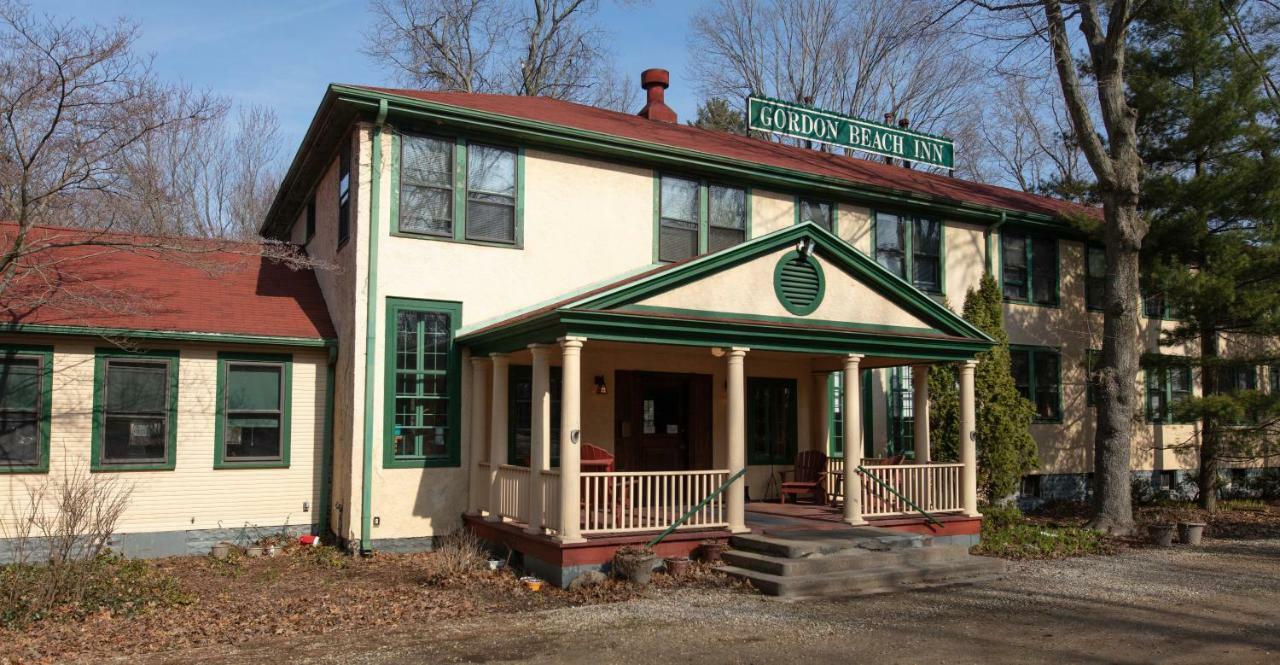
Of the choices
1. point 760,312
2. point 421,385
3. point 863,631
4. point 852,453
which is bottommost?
point 863,631

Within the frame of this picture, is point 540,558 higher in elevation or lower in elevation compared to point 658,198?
→ lower

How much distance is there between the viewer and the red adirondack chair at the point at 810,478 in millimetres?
14734

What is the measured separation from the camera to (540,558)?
1085 centimetres

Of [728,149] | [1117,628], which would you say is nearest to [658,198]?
[728,149]

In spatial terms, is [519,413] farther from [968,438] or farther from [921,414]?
[968,438]

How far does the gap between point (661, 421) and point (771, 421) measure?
2.12m

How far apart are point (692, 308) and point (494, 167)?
Result: 3.90 meters

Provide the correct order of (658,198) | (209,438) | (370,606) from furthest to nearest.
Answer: (658,198), (209,438), (370,606)

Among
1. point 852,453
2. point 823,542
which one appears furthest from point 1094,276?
point 823,542

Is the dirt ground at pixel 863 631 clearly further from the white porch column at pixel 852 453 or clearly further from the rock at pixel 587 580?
the white porch column at pixel 852 453

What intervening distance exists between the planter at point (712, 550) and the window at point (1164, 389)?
40.8 ft

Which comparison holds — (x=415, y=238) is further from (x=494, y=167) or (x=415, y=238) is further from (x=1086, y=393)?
(x=1086, y=393)

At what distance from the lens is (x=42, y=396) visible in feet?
38.7

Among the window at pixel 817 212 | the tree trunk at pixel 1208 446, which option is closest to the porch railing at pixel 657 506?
the window at pixel 817 212
